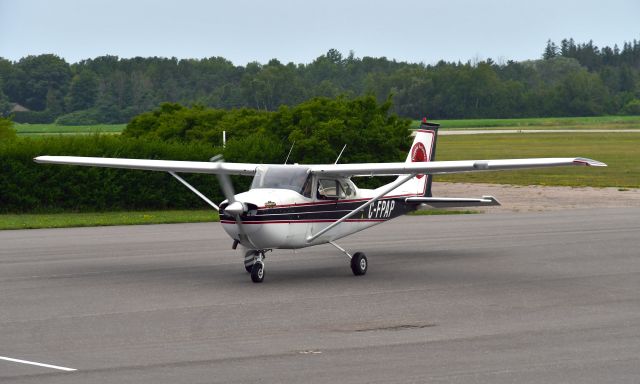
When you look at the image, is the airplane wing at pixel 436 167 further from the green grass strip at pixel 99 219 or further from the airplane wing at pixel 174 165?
the green grass strip at pixel 99 219

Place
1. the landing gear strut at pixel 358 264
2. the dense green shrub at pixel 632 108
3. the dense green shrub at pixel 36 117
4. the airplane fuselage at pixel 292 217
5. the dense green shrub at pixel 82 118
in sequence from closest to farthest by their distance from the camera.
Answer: the airplane fuselage at pixel 292 217, the landing gear strut at pixel 358 264, the dense green shrub at pixel 82 118, the dense green shrub at pixel 36 117, the dense green shrub at pixel 632 108

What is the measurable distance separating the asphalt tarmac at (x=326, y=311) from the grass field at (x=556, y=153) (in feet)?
65.8

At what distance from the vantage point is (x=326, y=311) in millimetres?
13695

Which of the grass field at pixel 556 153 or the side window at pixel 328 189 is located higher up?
the side window at pixel 328 189

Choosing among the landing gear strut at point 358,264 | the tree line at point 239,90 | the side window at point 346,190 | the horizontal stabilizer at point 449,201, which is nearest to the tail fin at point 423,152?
the horizontal stabilizer at point 449,201

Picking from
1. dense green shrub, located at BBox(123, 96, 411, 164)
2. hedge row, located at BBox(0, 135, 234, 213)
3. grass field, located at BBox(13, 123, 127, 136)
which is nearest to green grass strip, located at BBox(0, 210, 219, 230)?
hedge row, located at BBox(0, 135, 234, 213)

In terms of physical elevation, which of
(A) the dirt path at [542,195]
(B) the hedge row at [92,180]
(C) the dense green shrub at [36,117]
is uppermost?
(B) the hedge row at [92,180]

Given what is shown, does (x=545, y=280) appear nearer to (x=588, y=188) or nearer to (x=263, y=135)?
(x=263, y=135)

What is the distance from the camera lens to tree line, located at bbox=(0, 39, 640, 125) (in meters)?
116

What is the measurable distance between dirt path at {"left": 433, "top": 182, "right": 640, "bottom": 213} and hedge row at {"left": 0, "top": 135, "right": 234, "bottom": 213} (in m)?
8.56

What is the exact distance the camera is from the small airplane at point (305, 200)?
51.8 ft

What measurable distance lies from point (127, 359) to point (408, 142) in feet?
83.9

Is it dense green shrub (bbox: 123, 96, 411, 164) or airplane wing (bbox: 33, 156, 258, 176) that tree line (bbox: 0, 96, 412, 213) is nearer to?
dense green shrub (bbox: 123, 96, 411, 164)

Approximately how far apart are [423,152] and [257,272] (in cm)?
596
